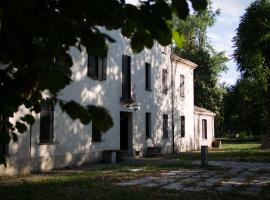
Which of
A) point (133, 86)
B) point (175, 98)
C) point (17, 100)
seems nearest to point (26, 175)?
point (133, 86)

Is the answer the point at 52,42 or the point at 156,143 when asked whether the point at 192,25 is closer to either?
the point at 156,143

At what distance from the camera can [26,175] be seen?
611 inches

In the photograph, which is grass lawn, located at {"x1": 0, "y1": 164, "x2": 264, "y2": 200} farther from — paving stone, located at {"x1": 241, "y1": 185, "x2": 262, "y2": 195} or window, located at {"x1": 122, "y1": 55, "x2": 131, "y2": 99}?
window, located at {"x1": 122, "y1": 55, "x2": 131, "y2": 99}

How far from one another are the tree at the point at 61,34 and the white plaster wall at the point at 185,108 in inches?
1155

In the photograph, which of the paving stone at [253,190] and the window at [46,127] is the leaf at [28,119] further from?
the window at [46,127]

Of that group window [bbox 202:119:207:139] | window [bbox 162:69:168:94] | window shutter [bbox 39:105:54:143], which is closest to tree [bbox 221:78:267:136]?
window [bbox 202:119:207:139]

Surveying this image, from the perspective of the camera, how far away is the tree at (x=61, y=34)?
2.47 meters

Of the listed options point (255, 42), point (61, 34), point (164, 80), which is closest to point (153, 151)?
point (164, 80)

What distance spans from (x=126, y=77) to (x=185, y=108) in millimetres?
10806

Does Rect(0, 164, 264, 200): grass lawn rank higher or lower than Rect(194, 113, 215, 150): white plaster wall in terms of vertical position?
lower

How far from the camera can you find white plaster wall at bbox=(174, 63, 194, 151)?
32562mm

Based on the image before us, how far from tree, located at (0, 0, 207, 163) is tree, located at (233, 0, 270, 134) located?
30047mm

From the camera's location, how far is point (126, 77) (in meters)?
24.6

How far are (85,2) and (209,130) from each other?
39118 millimetres
